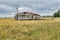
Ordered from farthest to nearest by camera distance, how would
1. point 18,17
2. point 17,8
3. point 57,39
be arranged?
point 17,8, point 18,17, point 57,39

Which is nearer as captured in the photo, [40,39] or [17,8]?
[40,39]

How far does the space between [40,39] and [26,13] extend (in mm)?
50208

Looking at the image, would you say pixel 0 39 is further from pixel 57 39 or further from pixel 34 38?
pixel 57 39

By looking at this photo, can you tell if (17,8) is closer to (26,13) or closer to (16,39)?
(26,13)

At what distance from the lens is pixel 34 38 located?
14172 mm

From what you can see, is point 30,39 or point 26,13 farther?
point 26,13

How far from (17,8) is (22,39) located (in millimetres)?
54862

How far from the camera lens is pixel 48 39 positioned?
13.7 m

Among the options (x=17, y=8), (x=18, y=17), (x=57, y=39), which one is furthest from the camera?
(x=17, y=8)

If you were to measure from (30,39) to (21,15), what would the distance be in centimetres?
4968

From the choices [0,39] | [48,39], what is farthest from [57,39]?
[0,39]

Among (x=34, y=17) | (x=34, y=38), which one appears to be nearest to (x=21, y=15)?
(x=34, y=17)

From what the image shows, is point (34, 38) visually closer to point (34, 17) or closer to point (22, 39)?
point (22, 39)

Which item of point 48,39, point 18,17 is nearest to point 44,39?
point 48,39
